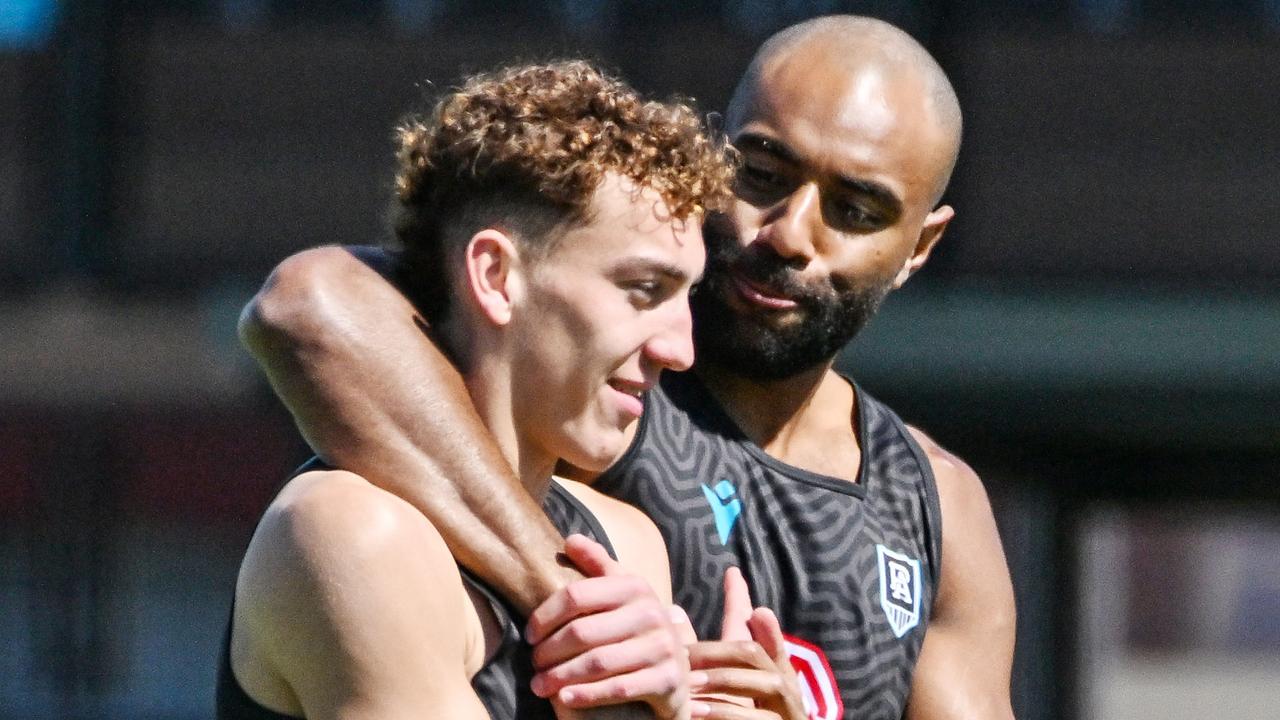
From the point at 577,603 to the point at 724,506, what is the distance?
1.91ft

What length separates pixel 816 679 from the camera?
262 centimetres

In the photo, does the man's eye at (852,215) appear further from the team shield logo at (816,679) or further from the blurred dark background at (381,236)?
the blurred dark background at (381,236)

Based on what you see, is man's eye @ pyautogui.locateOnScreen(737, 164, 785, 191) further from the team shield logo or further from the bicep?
the bicep

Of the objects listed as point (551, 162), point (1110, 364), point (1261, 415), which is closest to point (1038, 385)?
point (1110, 364)

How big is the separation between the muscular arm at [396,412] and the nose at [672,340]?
0.59 ft

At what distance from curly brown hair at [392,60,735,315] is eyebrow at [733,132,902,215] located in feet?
1.16

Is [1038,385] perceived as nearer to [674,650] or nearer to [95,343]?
[95,343]

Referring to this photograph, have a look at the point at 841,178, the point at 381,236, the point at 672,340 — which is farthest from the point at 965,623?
the point at 381,236

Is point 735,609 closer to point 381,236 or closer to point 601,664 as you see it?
point 601,664

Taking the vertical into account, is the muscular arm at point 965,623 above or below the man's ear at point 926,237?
below

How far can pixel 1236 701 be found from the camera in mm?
14102

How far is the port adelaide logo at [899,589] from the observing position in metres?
2.72

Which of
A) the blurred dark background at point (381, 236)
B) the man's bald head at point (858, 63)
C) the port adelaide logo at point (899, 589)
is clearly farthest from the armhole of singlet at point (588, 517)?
the blurred dark background at point (381, 236)

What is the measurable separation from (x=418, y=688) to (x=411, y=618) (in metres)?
0.06
